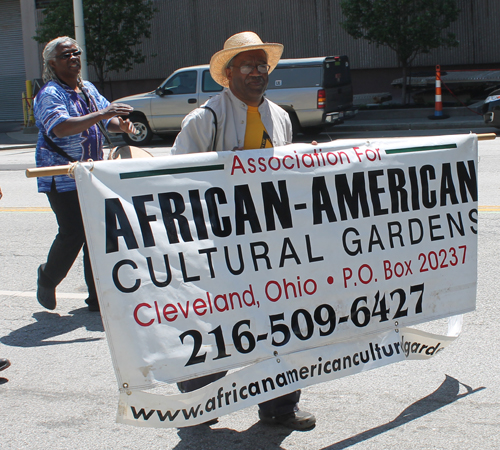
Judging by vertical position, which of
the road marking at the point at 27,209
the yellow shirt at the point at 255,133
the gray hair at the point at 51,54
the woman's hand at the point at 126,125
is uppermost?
the gray hair at the point at 51,54

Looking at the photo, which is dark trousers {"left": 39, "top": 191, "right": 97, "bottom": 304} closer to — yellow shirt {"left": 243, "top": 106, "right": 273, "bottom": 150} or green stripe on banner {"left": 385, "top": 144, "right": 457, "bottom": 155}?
yellow shirt {"left": 243, "top": 106, "right": 273, "bottom": 150}

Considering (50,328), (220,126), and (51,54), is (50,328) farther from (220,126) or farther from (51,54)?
(220,126)

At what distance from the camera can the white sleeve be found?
10.1 feet

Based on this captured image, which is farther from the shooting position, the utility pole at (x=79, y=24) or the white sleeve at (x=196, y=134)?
the utility pole at (x=79, y=24)

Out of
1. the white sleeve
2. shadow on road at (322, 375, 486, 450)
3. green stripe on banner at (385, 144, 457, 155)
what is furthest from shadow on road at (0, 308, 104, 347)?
green stripe on banner at (385, 144, 457, 155)

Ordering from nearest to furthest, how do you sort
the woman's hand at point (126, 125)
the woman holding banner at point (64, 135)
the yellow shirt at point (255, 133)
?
the yellow shirt at point (255, 133)
the woman's hand at point (126, 125)
the woman holding banner at point (64, 135)

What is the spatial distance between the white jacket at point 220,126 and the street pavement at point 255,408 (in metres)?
1.33

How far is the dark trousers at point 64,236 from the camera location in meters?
4.52

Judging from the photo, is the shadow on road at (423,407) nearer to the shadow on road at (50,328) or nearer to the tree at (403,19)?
the shadow on road at (50,328)

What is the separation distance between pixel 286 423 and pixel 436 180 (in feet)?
4.45

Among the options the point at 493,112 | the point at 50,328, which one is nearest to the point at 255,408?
the point at 50,328

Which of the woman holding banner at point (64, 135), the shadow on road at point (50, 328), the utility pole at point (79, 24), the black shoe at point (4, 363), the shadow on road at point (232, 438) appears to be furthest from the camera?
the utility pole at point (79, 24)

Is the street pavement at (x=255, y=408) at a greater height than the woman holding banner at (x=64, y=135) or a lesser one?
lesser

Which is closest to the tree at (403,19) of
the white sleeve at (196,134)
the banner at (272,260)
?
the banner at (272,260)
